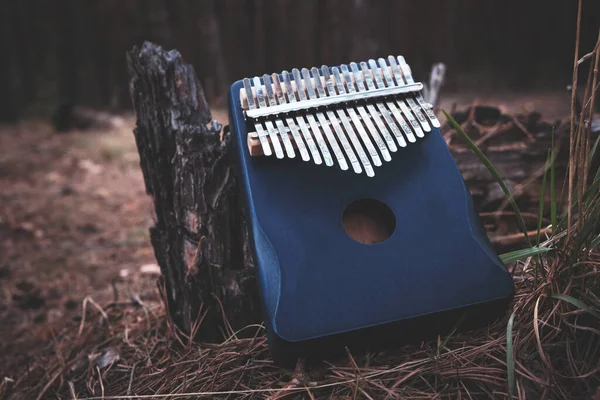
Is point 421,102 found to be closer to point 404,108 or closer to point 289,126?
point 404,108

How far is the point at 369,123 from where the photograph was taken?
168 centimetres

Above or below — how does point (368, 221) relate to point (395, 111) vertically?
below

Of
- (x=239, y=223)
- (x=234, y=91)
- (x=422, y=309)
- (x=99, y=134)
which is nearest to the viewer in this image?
(x=422, y=309)

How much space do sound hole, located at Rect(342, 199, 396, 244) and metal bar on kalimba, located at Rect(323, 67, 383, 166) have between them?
0.50 feet

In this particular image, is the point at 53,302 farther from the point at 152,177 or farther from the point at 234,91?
the point at 234,91

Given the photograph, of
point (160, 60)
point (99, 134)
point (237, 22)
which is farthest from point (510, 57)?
point (160, 60)

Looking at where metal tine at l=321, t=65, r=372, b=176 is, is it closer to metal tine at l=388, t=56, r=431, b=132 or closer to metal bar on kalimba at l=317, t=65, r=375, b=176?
metal bar on kalimba at l=317, t=65, r=375, b=176

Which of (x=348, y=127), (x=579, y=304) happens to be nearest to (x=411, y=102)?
(x=348, y=127)

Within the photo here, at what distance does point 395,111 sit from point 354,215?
36cm

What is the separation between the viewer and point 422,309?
4.89 feet

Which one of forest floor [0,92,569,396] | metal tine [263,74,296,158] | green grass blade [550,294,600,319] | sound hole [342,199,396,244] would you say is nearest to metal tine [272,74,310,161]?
metal tine [263,74,296,158]

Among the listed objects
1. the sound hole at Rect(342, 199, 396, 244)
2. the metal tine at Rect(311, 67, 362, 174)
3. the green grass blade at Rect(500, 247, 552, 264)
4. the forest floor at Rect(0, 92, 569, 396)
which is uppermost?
the metal tine at Rect(311, 67, 362, 174)

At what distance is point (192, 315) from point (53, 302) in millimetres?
1216

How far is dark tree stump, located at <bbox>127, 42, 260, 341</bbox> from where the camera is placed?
6.09 ft
